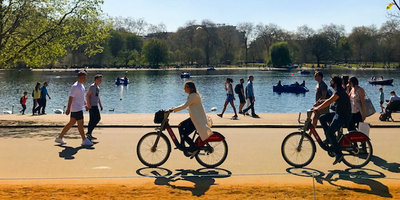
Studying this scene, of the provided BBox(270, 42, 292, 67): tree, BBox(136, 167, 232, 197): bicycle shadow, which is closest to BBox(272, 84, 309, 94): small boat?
BBox(136, 167, 232, 197): bicycle shadow

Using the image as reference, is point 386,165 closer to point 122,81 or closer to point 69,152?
point 69,152

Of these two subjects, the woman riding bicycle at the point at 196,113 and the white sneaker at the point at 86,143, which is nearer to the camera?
the woman riding bicycle at the point at 196,113

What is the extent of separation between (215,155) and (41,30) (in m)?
12.6

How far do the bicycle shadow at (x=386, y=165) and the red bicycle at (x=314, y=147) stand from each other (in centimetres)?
41

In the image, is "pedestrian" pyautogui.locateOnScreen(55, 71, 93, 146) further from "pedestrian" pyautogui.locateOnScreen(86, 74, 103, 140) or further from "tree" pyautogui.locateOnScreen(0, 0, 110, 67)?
"tree" pyautogui.locateOnScreen(0, 0, 110, 67)

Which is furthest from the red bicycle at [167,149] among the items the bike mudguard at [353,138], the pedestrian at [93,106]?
the pedestrian at [93,106]

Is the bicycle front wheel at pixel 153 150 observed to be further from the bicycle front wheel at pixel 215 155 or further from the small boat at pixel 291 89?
the small boat at pixel 291 89

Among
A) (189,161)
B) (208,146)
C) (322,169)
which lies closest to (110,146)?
(189,161)

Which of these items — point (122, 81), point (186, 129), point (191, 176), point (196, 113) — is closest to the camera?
point (191, 176)

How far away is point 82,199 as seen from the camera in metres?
6.22

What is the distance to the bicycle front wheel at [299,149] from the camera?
26.5ft

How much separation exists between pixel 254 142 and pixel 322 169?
3209mm

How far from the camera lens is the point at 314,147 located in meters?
8.10

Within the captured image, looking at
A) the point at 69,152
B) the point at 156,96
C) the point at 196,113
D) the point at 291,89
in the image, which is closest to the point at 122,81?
the point at 156,96
